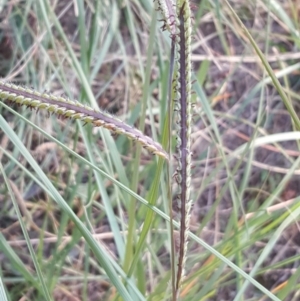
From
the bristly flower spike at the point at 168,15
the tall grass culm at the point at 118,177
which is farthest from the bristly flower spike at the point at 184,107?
the tall grass culm at the point at 118,177

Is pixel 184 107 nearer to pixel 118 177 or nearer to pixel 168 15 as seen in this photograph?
pixel 168 15

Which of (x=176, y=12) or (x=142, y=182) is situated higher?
(x=176, y=12)

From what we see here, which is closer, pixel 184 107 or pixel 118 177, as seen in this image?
pixel 184 107

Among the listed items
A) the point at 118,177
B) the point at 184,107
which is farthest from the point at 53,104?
the point at 118,177

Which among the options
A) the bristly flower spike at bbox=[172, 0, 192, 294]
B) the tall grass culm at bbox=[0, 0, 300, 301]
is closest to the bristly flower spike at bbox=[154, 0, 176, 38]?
the bristly flower spike at bbox=[172, 0, 192, 294]

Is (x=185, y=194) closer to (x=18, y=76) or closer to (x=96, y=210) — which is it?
(x=96, y=210)

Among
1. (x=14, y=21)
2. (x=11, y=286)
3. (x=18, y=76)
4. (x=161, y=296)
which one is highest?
(x=14, y=21)

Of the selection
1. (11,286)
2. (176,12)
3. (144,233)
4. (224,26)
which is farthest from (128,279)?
(224,26)

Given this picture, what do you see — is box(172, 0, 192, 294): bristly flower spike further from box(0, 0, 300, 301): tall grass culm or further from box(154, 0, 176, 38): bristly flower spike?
box(0, 0, 300, 301): tall grass culm

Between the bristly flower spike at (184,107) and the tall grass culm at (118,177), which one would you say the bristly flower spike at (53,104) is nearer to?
the bristly flower spike at (184,107)

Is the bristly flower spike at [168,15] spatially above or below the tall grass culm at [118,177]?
above

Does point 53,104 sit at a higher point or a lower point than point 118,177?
higher
